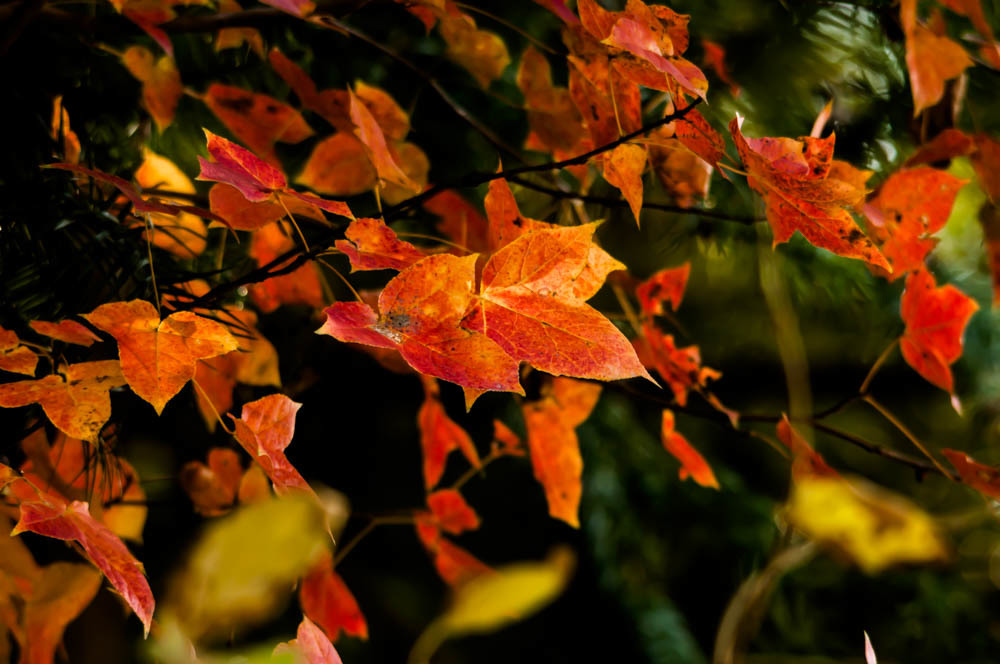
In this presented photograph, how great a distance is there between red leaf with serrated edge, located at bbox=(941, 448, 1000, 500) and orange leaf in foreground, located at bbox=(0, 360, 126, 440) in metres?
0.38

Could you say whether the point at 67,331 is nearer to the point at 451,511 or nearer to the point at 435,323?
the point at 435,323

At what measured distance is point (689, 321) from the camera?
0.76 meters

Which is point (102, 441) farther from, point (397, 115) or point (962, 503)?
point (962, 503)

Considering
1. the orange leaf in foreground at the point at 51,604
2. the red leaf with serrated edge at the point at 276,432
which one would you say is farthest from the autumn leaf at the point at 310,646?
the orange leaf in foreground at the point at 51,604

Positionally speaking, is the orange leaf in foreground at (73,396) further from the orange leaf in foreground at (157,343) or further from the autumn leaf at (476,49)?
the autumn leaf at (476,49)

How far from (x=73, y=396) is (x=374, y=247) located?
0.12 meters


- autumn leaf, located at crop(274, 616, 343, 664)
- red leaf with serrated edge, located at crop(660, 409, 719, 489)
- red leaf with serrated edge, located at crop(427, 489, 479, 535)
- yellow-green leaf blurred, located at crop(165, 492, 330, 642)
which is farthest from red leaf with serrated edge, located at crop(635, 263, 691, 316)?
yellow-green leaf blurred, located at crop(165, 492, 330, 642)

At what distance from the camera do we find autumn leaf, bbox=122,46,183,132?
0.40 metres

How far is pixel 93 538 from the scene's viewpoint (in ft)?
0.79

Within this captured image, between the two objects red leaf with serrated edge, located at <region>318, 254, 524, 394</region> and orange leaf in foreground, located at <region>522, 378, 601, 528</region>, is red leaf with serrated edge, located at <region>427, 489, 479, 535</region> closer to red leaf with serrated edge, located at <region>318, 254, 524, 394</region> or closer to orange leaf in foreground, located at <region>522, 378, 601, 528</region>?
orange leaf in foreground, located at <region>522, 378, 601, 528</region>

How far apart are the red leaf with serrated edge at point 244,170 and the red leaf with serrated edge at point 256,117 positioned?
0.16m

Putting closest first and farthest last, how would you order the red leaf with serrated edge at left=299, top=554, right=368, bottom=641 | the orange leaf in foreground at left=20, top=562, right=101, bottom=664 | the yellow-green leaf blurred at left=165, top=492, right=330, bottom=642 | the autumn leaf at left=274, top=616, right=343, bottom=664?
the yellow-green leaf blurred at left=165, top=492, right=330, bottom=642 → the autumn leaf at left=274, top=616, right=343, bottom=664 → the orange leaf in foreground at left=20, top=562, right=101, bottom=664 → the red leaf with serrated edge at left=299, top=554, right=368, bottom=641

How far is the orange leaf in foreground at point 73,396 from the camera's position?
0.25 meters

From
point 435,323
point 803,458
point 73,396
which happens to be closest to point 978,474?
point 803,458
